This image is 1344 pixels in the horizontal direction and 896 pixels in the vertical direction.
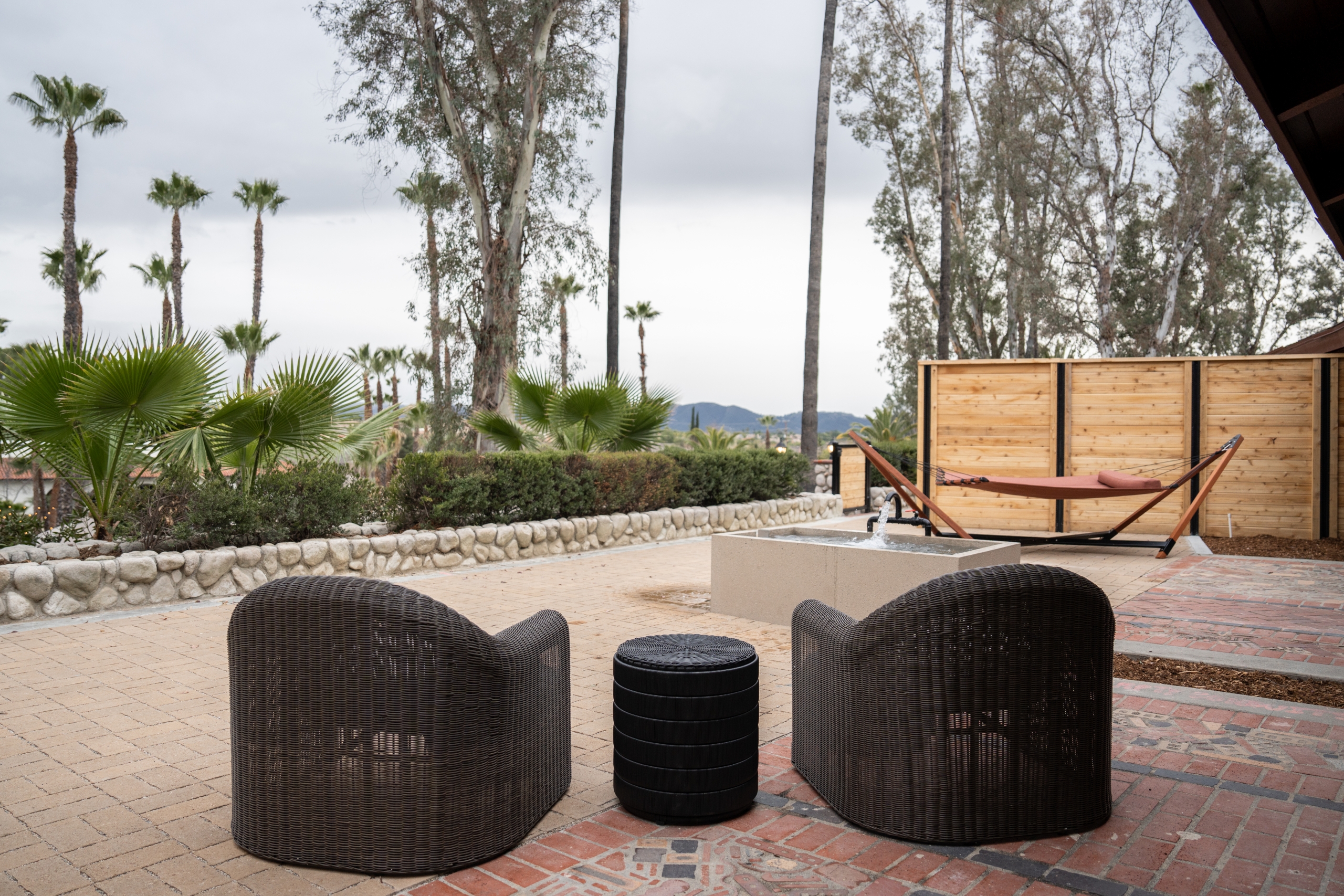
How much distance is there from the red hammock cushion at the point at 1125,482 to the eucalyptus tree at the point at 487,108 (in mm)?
7836

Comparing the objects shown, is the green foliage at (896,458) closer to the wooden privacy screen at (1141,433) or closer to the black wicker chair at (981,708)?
the wooden privacy screen at (1141,433)

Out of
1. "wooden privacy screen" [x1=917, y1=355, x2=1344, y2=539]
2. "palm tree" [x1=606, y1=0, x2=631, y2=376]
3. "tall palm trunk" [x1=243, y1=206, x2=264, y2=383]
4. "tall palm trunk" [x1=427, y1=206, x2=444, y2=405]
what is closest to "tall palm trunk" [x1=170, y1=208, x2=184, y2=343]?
"tall palm trunk" [x1=243, y1=206, x2=264, y2=383]

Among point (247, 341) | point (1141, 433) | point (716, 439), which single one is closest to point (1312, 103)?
point (1141, 433)

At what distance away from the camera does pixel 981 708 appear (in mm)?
2449

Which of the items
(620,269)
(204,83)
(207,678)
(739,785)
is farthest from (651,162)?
(739,785)

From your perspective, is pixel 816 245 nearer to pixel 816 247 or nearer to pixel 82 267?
pixel 816 247

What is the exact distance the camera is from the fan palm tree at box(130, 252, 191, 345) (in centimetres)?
3028

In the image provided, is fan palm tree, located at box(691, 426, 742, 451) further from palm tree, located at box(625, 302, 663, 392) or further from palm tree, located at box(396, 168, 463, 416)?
palm tree, located at box(625, 302, 663, 392)

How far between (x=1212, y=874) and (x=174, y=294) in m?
31.5

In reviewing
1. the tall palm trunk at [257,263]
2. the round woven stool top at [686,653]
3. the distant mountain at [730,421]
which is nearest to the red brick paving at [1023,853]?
the round woven stool top at [686,653]

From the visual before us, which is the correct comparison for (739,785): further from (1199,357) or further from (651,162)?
(651,162)

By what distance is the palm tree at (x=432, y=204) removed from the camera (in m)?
13.1

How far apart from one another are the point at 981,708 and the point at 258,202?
106 feet

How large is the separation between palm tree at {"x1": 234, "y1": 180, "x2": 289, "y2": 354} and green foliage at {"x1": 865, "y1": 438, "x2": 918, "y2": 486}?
73.4ft
